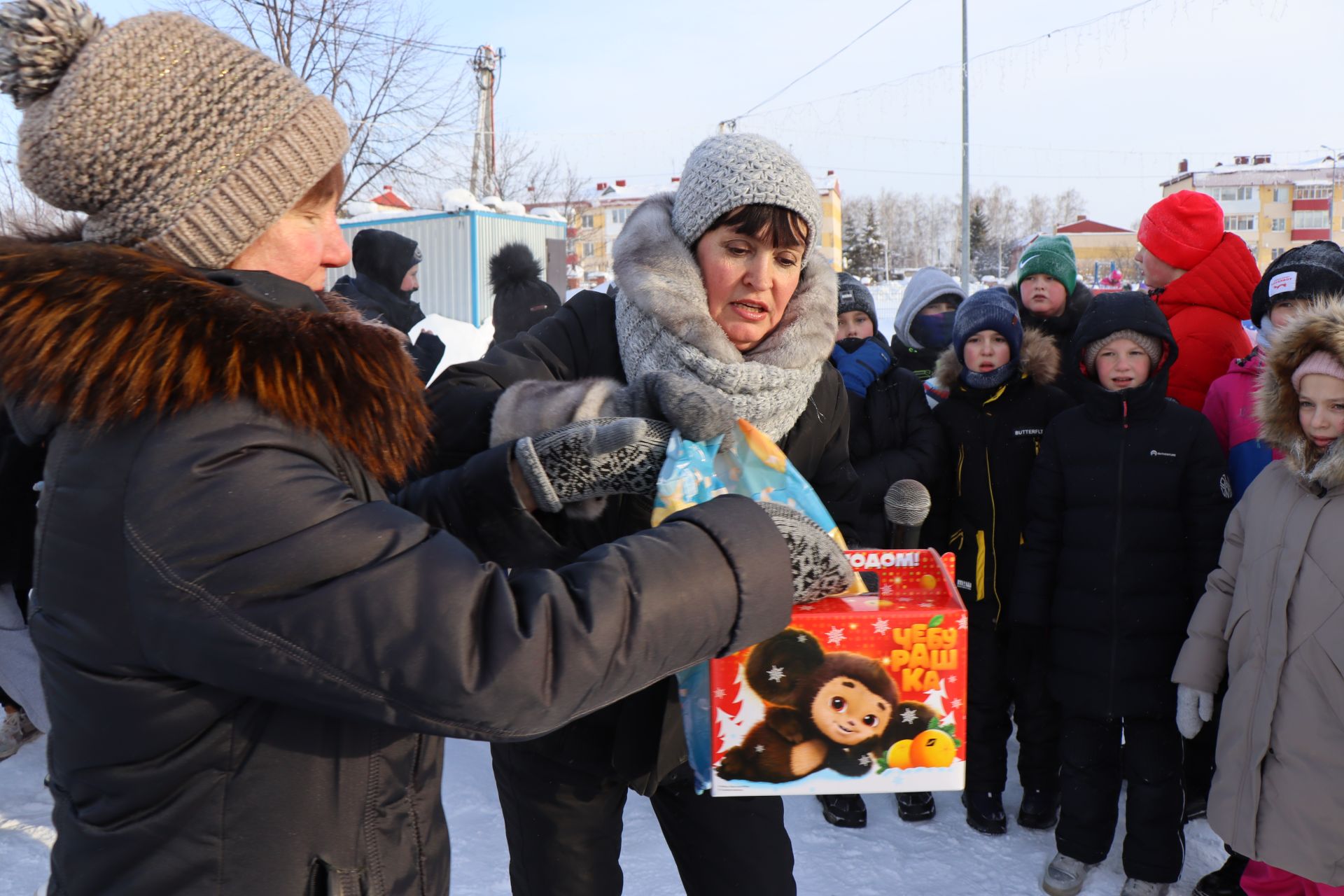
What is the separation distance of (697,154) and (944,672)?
1274 millimetres

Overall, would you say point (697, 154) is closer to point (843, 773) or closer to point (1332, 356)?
point (843, 773)

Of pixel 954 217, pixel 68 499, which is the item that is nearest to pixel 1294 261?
pixel 68 499

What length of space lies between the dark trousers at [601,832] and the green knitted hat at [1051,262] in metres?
3.50

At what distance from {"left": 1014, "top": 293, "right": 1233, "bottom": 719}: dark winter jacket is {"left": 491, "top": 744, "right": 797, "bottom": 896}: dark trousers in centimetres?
168

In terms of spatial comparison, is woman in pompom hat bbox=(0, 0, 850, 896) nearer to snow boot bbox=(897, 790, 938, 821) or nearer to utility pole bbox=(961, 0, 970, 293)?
snow boot bbox=(897, 790, 938, 821)

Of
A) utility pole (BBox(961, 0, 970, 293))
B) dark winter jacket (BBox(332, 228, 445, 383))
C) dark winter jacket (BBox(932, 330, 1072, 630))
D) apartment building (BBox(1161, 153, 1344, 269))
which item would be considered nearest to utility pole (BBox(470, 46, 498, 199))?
utility pole (BBox(961, 0, 970, 293))

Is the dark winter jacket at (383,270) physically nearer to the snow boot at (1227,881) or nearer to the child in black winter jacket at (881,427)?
the child in black winter jacket at (881,427)

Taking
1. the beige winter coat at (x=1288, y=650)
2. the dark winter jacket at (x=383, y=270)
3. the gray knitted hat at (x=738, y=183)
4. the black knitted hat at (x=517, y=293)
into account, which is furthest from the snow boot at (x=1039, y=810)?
the black knitted hat at (x=517, y=293)

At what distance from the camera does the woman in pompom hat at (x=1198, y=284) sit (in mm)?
3939

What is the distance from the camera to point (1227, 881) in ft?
10.2

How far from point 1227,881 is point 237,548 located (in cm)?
351

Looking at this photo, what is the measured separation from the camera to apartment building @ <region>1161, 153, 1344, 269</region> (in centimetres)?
5606

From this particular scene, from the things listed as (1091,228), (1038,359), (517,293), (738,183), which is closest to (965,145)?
(517,293)

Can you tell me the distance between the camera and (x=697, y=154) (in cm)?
207
